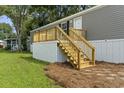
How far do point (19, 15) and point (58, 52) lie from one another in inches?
906

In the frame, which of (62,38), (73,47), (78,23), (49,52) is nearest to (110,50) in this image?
(73,47)

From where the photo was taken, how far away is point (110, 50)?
15328 mm

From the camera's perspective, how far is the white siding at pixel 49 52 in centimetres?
1561

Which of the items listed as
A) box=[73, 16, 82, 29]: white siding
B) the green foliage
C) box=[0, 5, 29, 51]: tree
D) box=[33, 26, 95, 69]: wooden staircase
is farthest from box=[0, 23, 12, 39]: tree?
box=[33, 26, 95, 69]: wooden staircase

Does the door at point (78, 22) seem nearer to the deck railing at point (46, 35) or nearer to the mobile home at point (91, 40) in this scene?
the mobile home at point (91, 40)

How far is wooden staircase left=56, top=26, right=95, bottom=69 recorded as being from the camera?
13.4m

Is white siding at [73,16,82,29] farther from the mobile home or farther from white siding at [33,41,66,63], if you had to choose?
white siding at [33,41,66,63]

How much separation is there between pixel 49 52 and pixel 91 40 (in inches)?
119

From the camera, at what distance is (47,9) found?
1566 inches

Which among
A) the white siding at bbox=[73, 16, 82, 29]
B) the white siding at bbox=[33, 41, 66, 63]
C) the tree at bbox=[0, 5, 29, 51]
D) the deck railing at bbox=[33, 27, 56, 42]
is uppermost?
the tree at bbox=[0, 5, 29, 51]

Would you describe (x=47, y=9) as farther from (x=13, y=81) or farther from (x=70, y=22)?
(x=13, y=81)

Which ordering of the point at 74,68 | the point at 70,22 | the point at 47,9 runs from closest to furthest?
the point at 74,68
the point at 70,22
the point at 47,9
